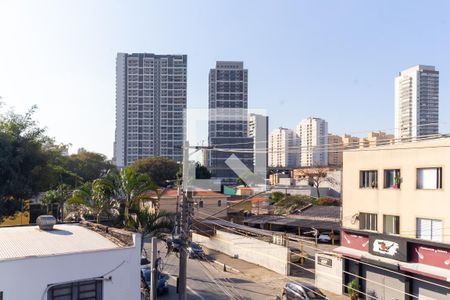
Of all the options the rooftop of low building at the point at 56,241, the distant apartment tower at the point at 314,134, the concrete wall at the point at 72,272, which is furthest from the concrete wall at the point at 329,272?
the distant apartment tower at the point at 314,134

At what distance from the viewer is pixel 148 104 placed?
75812 millimetres

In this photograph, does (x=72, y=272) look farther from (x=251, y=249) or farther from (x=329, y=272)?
(x=251, y=249)

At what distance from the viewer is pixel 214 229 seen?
2827 centimetres

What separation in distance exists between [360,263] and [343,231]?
1550 millimetres

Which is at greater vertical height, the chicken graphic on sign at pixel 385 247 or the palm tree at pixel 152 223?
the palm tree at pixel 152 223

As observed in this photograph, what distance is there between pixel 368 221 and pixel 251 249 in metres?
8.21

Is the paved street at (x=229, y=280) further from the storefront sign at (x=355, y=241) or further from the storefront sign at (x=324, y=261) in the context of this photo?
the storefront sign at (x=355, y=241)

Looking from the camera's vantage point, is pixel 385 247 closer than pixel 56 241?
No

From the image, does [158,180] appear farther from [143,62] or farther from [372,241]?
[372,241]

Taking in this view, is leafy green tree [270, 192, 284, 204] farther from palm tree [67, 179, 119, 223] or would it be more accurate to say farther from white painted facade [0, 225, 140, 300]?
white painted facade [0, 225, 140, 300]

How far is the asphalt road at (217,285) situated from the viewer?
1700 centimetres

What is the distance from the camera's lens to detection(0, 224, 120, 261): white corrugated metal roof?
26.8 feet

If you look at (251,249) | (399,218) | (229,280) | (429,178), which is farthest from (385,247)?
(251,249)

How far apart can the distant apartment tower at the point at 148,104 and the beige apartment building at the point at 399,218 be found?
5890 cm
